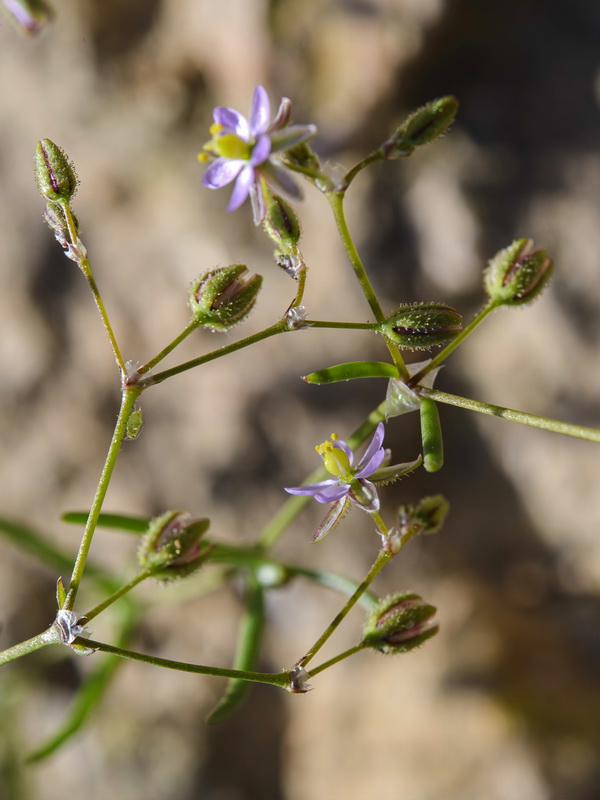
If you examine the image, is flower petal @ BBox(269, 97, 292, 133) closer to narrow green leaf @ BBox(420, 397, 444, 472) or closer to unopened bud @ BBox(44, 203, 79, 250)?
unopened bud @ BBox(44, 203, 79, 250)

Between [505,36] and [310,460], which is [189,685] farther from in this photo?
[505,36]

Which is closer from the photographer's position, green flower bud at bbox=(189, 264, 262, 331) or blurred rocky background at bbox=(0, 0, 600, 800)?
green flower bud at bbox=(189, 264, 262, 331)

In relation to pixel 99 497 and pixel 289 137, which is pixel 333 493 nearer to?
pixel 99 497

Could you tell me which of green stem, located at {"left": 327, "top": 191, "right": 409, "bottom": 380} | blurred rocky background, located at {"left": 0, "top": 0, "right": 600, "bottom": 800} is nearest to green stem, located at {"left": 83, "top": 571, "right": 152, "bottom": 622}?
green stem, located at {"left": 327, "top": 191, "right": 409, "bottom": 380}

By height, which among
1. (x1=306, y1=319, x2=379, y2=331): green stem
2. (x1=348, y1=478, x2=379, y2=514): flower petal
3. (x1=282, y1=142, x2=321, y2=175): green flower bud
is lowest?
(x1=348, y1=478, x2=379, y2=514): flower petal

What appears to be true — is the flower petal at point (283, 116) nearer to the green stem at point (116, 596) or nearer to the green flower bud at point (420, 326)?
the green flower bud at point (420, 326)

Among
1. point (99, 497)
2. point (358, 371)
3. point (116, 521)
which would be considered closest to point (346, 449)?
point (358, 371)

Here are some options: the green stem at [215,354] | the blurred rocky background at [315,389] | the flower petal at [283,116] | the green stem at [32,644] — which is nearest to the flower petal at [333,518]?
the green stem at [215,354]
